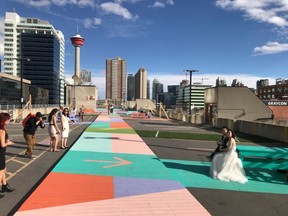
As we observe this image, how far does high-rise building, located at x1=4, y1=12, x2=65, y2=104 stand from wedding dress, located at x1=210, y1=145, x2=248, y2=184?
122m

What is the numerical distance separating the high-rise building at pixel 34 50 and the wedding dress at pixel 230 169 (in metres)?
122

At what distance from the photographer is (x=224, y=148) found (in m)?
9.36

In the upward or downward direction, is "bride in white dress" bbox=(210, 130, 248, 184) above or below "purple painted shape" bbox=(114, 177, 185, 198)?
above

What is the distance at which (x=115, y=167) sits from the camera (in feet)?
33.2

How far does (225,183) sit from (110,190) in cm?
309

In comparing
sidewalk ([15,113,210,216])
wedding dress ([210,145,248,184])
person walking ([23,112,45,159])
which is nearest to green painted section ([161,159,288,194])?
wedding dress ([210,145,248,184])

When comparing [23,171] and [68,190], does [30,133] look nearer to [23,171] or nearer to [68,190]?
[23,171]

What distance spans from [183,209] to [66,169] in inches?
177

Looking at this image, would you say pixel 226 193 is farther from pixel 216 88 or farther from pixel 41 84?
pixel 41 84

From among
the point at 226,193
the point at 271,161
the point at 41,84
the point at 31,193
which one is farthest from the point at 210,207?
the point at 41,84

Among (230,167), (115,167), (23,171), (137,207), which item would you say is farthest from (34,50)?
(137,207)

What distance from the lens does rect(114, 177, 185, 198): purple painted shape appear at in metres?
7.38

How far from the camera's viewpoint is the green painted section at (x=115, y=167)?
925cm

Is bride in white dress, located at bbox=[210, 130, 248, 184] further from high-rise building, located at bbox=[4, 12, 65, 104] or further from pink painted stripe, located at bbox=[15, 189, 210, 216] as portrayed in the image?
high-rise building, located at bbox=[4, 12, 65, 104]
